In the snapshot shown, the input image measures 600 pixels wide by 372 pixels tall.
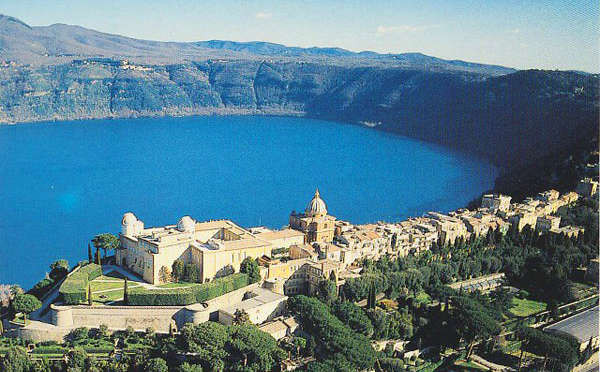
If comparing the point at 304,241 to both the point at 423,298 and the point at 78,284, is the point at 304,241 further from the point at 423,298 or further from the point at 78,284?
the point at 78,284

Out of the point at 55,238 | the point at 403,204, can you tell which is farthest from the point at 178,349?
the point at 403,204

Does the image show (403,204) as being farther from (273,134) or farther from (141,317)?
(273,134)

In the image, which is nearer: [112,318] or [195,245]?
[112,318]

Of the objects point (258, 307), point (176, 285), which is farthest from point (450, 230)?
point (176, 285)

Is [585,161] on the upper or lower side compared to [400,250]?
upper

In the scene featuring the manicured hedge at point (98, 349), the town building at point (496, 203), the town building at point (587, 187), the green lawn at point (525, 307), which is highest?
the town building at point (587, 187)

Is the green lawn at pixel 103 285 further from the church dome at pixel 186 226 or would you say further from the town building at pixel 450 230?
the town building at pixel 450 230

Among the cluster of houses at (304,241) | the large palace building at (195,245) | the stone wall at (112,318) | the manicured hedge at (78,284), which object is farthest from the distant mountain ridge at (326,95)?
the manicured hedge at (78,284)
